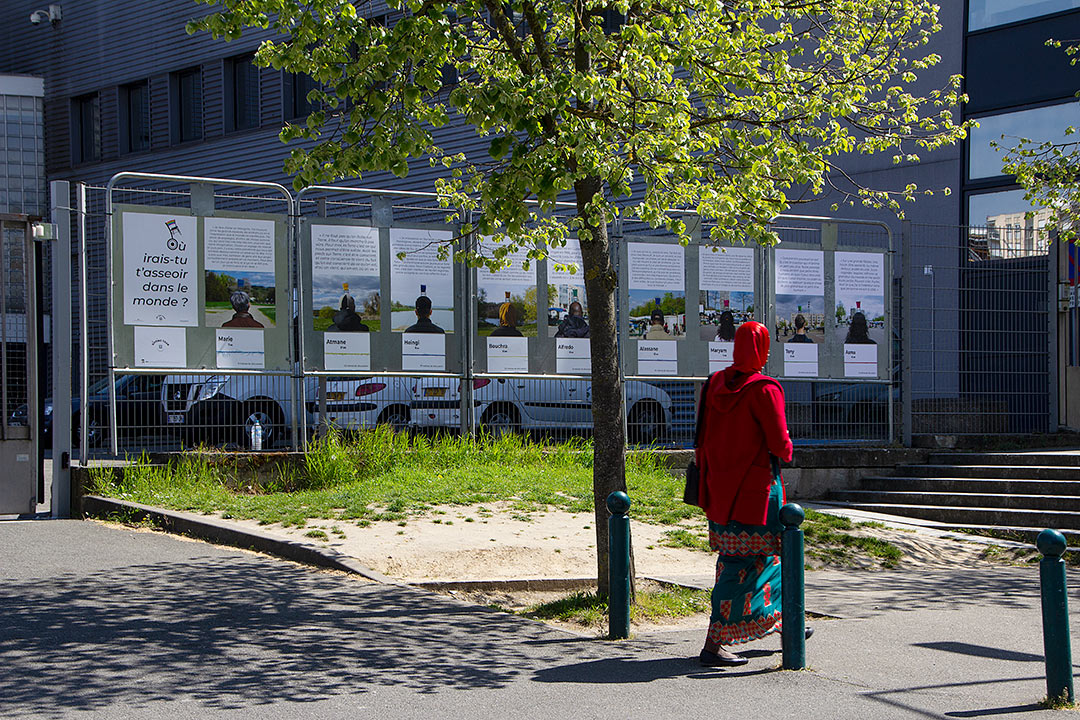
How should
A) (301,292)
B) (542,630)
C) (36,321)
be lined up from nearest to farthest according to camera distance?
(542,630)
(36,321)
(301,292)

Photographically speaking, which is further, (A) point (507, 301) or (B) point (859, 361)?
(B) point (859, 361)

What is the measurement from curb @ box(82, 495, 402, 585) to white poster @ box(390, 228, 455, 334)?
Result: 3.48 meters

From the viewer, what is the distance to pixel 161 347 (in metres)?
11.4

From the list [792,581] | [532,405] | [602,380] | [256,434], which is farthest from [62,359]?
[792,581]

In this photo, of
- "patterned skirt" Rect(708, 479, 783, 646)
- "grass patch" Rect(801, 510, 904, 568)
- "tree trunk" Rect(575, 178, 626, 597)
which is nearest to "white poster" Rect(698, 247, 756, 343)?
"grass patch" Rect(801, 510, 904, 568)

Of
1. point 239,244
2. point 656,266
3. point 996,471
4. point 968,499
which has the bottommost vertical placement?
point 968,499

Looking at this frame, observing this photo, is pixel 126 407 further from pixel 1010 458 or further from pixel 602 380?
pixel 1010 458

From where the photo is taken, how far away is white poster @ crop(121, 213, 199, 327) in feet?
37.2

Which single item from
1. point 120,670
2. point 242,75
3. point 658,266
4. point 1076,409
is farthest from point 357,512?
point 242,75

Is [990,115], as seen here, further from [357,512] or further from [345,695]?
[345,695]

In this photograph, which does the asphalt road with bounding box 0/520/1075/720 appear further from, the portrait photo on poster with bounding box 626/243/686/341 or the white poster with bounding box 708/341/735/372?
the portrait photo on poster with bounding box 626/243/686/341

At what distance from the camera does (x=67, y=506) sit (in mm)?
11125

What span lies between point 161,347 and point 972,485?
895cm

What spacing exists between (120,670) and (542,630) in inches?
98.2
